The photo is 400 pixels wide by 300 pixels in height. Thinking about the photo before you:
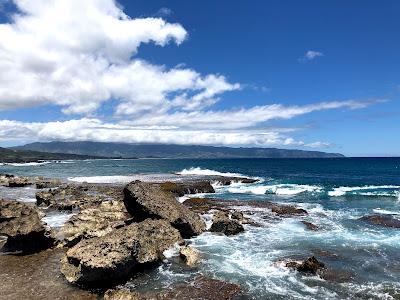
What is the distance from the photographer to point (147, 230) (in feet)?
87.2

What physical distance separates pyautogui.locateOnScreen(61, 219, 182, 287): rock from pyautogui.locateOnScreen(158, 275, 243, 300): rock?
9.71 feet

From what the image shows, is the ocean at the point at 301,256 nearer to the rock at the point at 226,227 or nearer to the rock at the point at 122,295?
the rock at the point at 226,227

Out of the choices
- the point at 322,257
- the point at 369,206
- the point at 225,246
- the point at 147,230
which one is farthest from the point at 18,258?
the point at 369,206

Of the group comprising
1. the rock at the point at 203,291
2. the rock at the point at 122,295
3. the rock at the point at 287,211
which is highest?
the rock at the point at 287,211

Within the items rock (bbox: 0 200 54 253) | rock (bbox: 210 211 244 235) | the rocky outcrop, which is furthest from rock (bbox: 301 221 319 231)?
the rocky outcrop

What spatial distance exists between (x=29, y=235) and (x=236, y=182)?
210ft

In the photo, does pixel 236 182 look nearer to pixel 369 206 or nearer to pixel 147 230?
pixel 369 206

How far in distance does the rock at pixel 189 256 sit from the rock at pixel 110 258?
4.61 ft

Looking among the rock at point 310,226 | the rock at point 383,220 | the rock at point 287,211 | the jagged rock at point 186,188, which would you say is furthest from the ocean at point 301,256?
the jagged rock at point 186,188

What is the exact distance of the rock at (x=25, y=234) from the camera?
89.6 feet

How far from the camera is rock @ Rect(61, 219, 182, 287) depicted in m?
21.0

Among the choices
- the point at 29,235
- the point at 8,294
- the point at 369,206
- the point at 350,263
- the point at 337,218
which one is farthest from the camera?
the point at 369,206

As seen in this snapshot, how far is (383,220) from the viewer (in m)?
40.2

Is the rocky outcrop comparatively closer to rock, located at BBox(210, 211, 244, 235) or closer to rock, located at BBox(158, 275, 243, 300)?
rock, located at BBox(210, 211, 244, 235)
